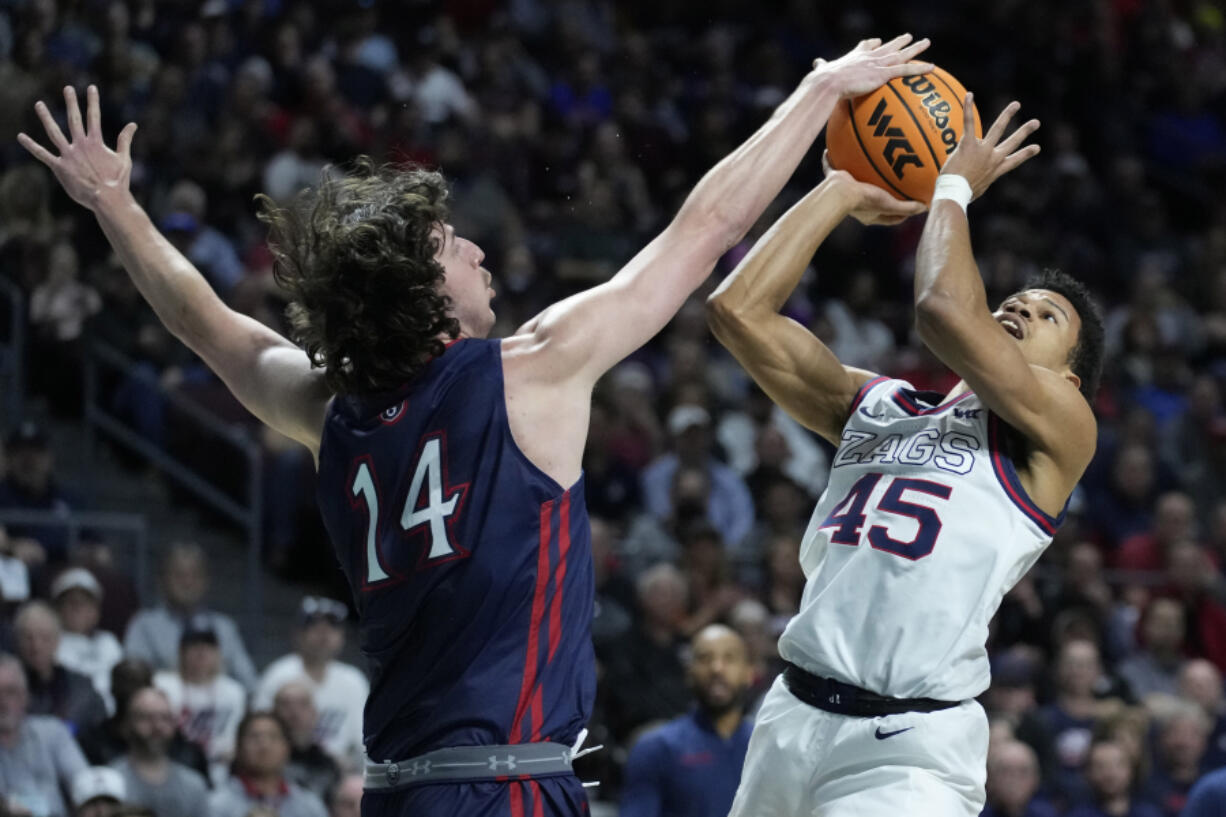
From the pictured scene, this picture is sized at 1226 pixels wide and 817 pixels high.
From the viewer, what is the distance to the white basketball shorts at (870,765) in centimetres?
413

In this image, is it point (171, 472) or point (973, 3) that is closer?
point (171, 472)

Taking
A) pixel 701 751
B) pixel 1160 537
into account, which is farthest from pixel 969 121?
pixel 1160 537

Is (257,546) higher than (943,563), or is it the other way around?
(943,563)

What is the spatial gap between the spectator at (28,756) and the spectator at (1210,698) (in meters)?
5.75

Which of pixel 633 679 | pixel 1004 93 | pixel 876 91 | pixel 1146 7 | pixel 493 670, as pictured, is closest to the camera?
pixel 493 670

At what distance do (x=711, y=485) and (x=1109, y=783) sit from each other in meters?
3.28

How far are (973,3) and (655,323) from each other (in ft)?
48.4

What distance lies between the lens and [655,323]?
362cm

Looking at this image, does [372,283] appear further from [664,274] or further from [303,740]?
[303,740]

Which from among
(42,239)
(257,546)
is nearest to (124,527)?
(257,546)

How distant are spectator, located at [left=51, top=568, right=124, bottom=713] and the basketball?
5150 millimetres

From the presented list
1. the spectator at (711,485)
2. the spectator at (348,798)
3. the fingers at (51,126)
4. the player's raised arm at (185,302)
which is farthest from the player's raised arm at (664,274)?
the spectator at (711,485)

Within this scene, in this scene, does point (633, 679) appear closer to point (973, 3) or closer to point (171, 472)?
point (171, 472)

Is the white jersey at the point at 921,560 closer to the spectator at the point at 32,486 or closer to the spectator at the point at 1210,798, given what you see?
the spectator at the point at 1210,798
